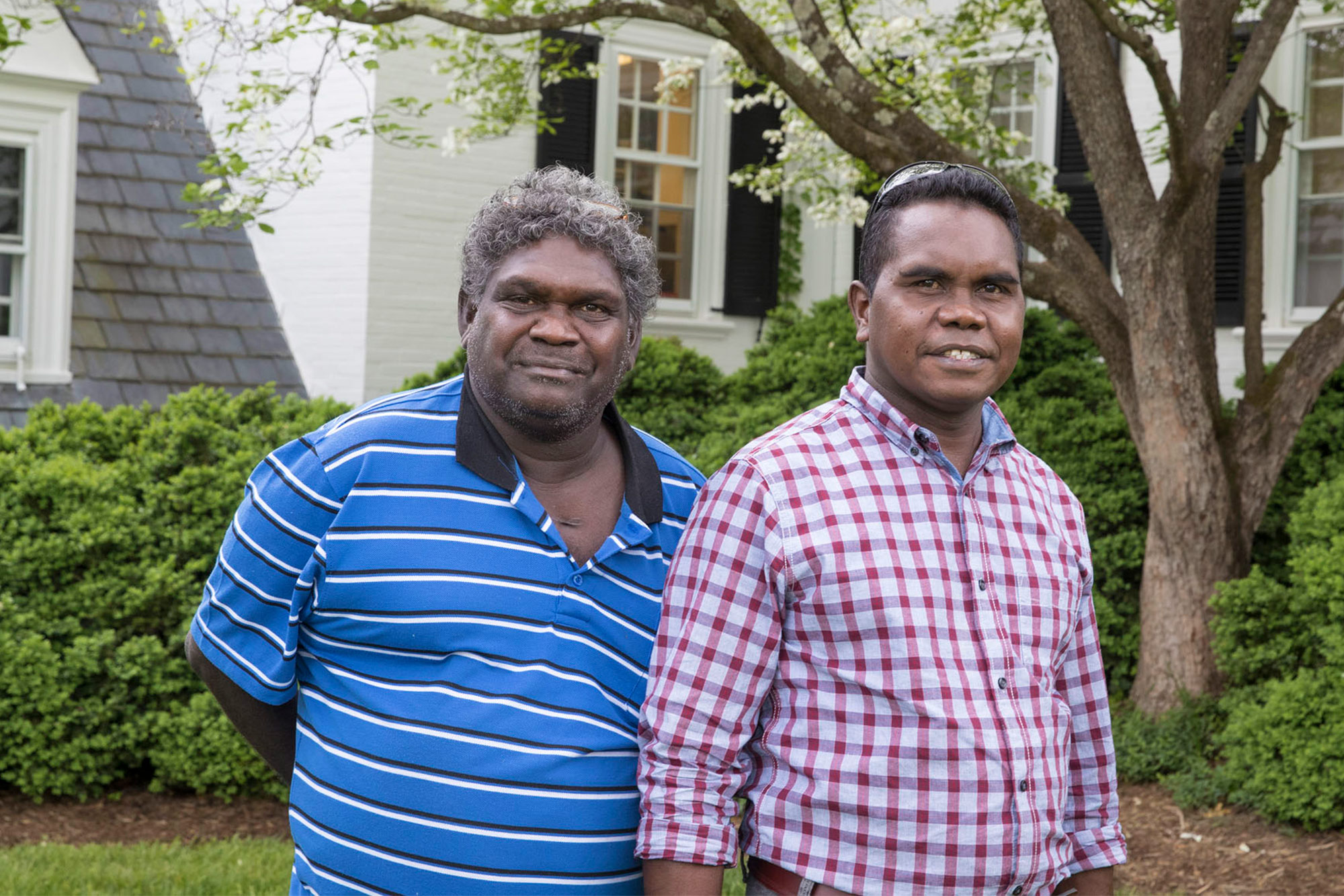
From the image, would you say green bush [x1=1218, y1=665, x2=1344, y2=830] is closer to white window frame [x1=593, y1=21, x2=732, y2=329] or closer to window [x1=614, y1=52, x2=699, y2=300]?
white window frame [x1=593, y1=21, x2=732, y2=329]

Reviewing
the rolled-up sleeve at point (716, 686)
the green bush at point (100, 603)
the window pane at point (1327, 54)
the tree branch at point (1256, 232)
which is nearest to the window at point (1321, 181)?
the window pane at point (1327, 54)

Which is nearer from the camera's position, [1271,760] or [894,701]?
[894,701]

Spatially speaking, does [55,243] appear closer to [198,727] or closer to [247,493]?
[198,727]

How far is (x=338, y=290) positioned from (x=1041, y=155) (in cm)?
535

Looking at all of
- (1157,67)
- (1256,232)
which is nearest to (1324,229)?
(1256,232)

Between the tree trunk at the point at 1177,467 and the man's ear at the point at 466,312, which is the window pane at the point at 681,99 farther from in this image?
the man's ear at the point at 466,312

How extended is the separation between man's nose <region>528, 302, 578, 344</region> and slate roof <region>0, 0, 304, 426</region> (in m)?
7.15

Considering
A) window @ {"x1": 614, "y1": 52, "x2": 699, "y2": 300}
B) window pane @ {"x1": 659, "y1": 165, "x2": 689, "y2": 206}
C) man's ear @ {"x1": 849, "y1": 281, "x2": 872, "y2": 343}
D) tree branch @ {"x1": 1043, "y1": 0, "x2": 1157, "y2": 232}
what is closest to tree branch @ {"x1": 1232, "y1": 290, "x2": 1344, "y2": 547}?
tree branch @ {"x1": 1043, "y1": 0, "x2": 1157, "y2": 232}

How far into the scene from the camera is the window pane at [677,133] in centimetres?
1136

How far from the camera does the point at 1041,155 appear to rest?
35.1 feet

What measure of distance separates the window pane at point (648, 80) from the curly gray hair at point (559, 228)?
9208mm

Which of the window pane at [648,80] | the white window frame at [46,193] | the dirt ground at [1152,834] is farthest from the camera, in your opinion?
the window pane at [648,80]

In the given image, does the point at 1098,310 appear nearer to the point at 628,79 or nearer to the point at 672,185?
the point at 672,185

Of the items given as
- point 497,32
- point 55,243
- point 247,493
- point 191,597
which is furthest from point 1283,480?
point 55,243
